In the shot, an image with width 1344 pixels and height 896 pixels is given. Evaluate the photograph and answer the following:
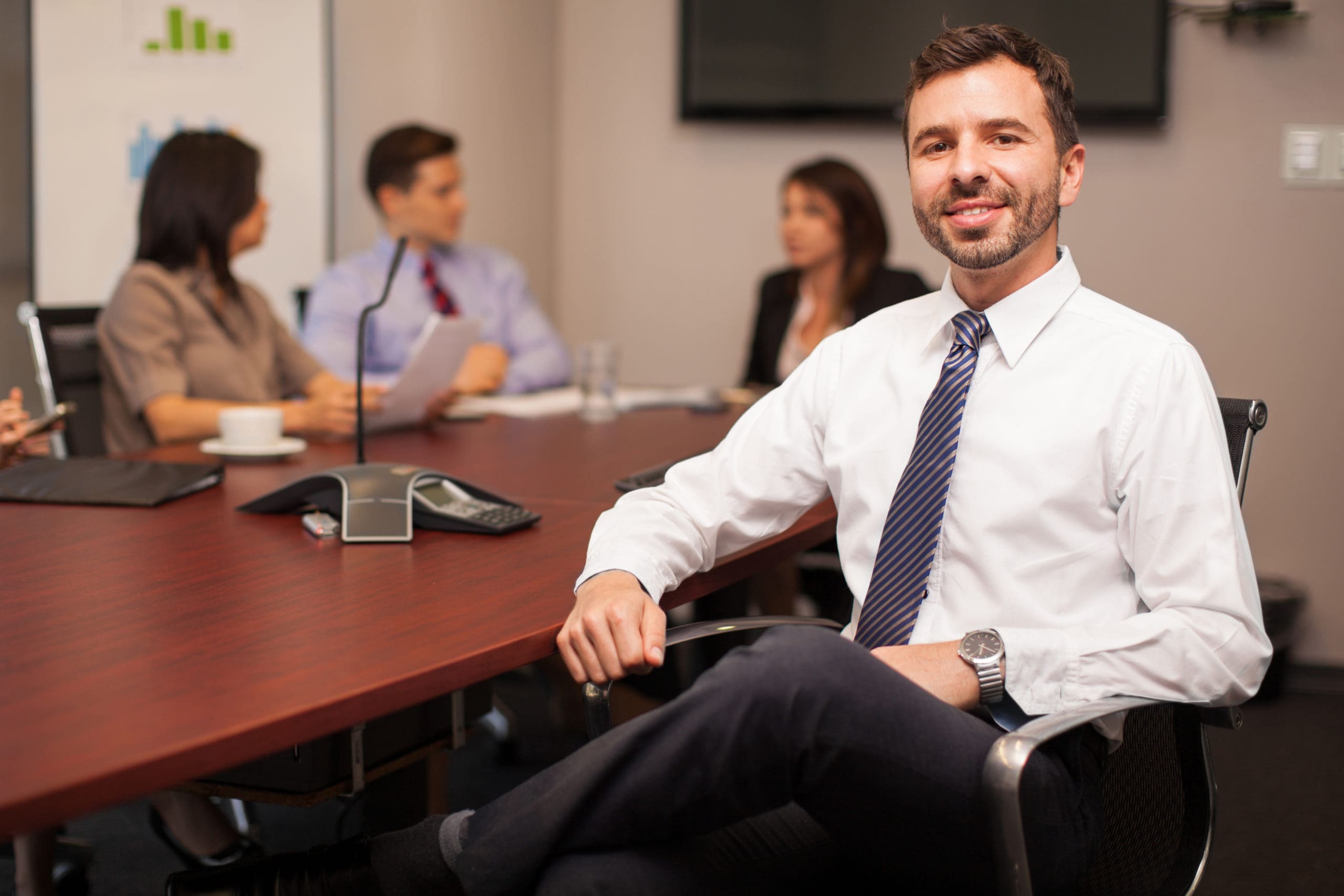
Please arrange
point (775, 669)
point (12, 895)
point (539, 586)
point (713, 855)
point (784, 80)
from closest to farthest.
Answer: point (775, 669) < point (713, 855) < point (539, 586) < point (12, 895) < point (784, 80)

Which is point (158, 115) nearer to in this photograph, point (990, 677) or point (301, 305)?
point (301, 305)

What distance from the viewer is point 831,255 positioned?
3584 mm

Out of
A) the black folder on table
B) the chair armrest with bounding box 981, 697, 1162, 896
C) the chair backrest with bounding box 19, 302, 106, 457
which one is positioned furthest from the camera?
the chair backrest with bounding box 19, 302, 106, 457

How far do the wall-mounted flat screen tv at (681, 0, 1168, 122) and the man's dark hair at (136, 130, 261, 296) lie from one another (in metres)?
1.77

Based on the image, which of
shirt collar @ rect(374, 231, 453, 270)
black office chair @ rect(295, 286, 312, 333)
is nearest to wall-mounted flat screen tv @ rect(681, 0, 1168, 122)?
shirt collar @ rect(374, 231, 453, 270)

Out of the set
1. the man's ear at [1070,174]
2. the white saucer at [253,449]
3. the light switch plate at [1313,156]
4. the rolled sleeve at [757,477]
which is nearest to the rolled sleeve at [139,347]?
the white saucer at [253,449]

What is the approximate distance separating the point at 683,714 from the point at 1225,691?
556mm

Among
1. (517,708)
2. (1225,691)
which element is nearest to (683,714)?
(1225,691)

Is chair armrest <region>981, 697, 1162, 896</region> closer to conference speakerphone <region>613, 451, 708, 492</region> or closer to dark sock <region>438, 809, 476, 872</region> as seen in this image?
dark sock <region>438, 809, 476, 872</region>

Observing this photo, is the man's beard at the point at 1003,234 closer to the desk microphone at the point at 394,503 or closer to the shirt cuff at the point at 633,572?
the shirt cuff at the point at 633,572

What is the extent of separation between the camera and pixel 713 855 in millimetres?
1164

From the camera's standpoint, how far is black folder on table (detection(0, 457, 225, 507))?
173 centimetres

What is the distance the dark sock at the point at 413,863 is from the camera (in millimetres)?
1178

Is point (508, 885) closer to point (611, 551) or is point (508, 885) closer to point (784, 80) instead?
point (611, 551)
